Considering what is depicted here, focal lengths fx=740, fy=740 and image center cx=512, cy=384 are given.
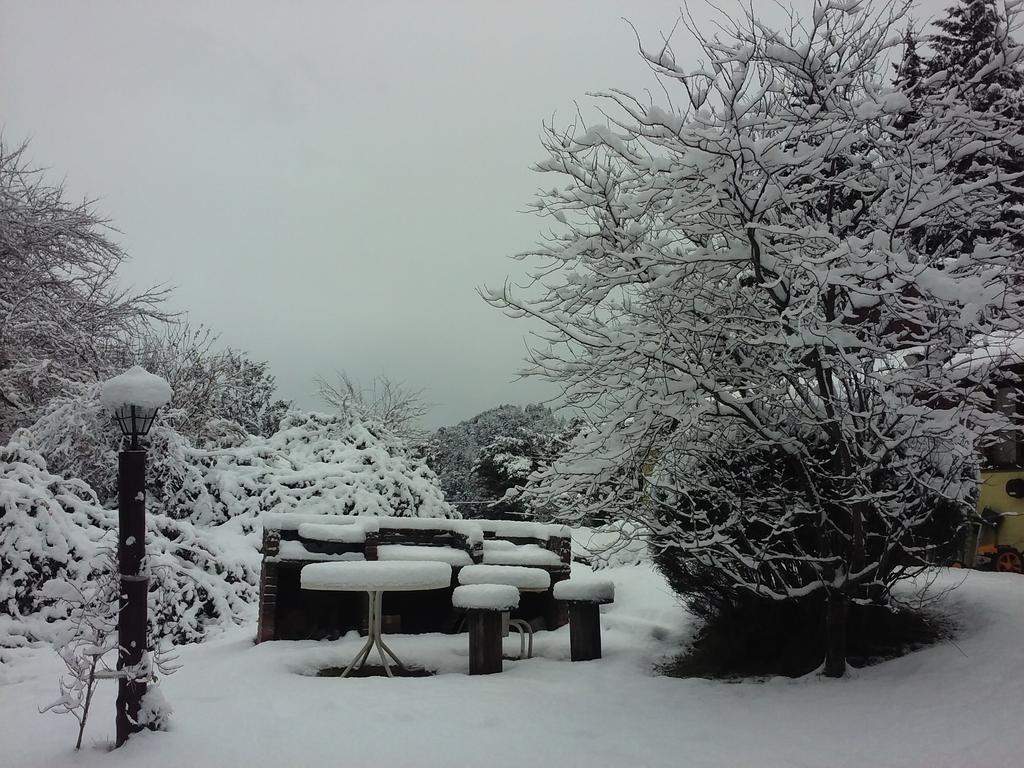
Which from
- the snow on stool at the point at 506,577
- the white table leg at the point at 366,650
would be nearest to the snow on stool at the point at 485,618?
the snow on stool at the point at 506,577

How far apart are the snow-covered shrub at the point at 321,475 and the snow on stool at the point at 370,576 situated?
18.9 feet

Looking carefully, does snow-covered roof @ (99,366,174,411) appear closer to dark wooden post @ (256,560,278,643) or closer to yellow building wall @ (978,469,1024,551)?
dark wooden post @ (256,560,278,643)

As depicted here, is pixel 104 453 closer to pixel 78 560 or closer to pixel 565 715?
pixel 78 560

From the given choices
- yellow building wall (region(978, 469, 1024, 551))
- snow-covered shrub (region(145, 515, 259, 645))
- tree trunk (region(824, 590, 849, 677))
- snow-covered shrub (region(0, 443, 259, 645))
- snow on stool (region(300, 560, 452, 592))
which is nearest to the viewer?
tree trunk (region(824, 590, 849, 677))

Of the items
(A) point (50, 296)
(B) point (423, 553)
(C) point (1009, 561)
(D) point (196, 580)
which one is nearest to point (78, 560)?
(D) point (196, 580)

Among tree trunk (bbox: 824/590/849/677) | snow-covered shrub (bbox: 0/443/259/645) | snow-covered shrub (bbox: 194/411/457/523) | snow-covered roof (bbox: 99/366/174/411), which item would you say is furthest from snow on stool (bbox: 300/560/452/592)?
snow-covered shrub (bbox: 194/411/457/523)

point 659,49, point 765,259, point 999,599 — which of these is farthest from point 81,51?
point 999,599

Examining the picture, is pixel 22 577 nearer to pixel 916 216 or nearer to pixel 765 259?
pixel 765 259

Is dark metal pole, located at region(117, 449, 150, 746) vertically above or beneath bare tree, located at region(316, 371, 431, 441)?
beneath

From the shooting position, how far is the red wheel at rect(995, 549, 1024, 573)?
9094 mm

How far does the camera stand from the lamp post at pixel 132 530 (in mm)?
4035

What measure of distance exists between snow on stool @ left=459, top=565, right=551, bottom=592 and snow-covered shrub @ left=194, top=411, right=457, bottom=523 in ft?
18.2

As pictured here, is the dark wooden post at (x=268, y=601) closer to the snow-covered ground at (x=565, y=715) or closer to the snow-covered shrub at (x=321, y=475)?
the snow-covered ground at (x=565, y=715)

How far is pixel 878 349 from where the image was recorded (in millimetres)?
4586
